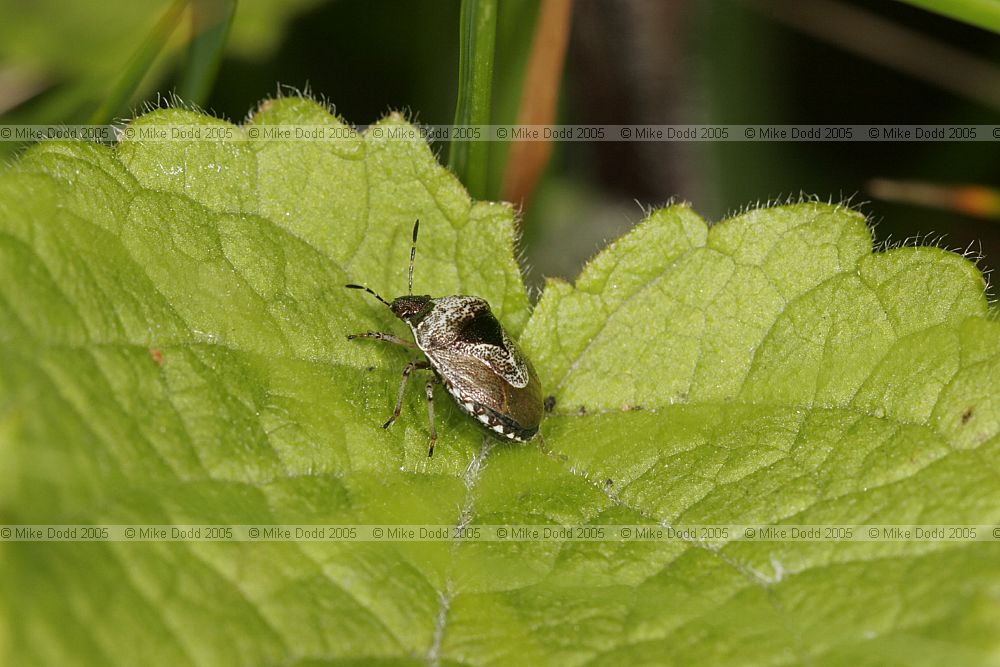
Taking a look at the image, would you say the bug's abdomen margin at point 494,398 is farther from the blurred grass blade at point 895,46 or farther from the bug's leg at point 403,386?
the blurred grass blade at point 895,46

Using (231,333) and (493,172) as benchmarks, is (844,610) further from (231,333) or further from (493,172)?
(493,172)

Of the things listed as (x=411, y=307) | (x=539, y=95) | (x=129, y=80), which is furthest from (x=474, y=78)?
(x=129, y=80)

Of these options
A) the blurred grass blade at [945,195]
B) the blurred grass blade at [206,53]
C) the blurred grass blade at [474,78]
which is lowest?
the blurred grass blade at [474,78]

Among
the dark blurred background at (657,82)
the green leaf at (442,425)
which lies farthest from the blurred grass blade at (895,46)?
the green leaf at (442,425)

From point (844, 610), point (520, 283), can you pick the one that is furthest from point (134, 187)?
point (844, 610)

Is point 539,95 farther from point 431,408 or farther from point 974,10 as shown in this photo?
point 431,408

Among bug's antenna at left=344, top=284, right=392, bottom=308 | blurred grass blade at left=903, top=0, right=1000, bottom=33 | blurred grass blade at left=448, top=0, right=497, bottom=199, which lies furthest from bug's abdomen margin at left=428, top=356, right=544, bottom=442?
blurred grass blade at left=903, top=0, right=1000, bottom=33
